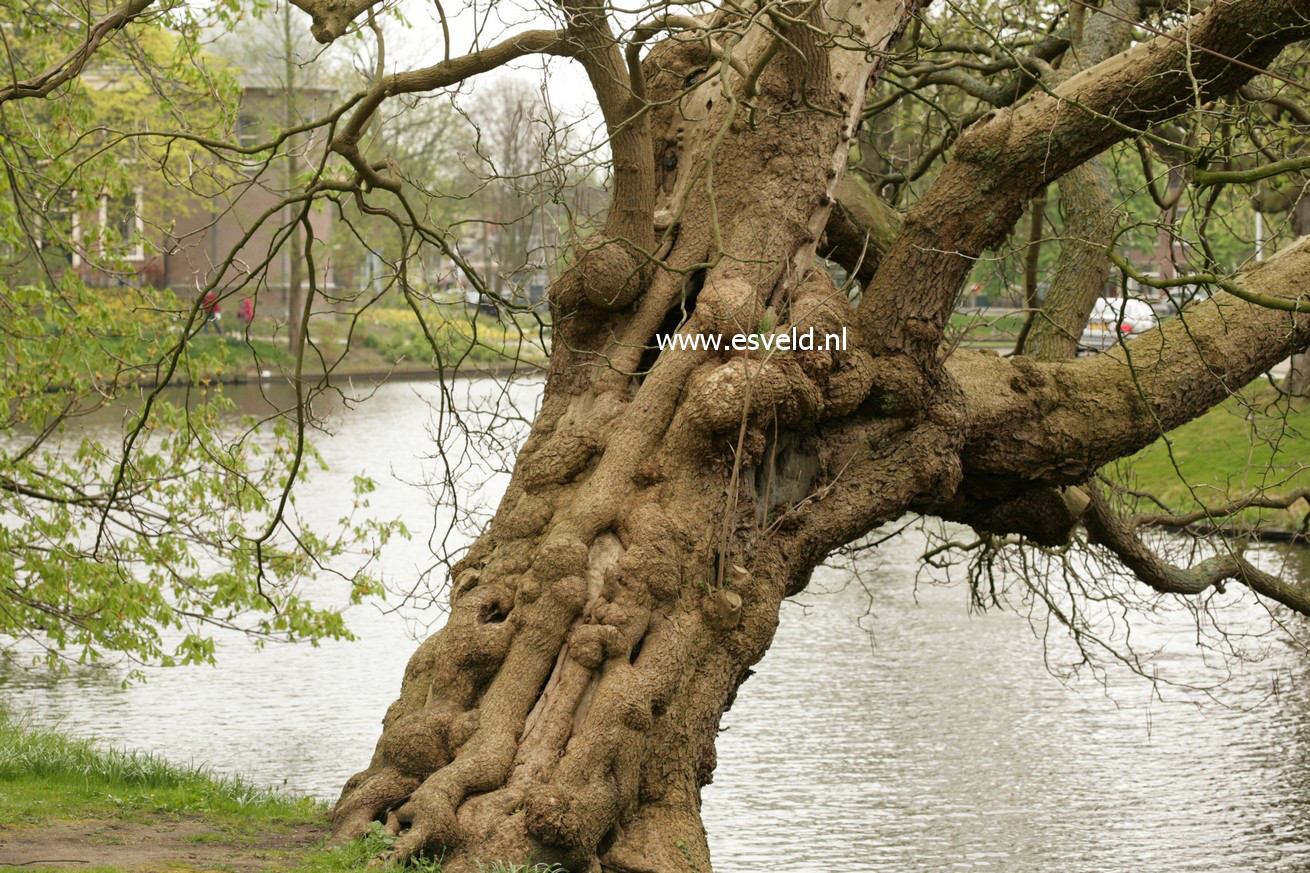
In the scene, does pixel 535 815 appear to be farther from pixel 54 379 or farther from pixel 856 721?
pixel 856 721

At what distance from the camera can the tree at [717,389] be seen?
5879 millimetres

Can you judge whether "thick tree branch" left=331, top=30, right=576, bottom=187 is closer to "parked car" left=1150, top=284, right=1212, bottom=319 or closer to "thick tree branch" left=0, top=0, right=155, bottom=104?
"thick tree branch" left=0, top=0, right=155, bottom=104

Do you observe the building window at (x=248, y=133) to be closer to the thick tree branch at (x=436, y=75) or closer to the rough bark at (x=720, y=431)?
the thick tree branch at (x=436, y=75)

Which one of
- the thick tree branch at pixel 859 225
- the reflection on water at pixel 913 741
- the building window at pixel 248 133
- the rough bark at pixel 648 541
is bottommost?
the reflection on water at pixel 913 741

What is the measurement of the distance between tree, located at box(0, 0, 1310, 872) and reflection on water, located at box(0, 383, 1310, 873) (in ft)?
7.16

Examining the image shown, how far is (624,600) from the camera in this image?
6.11 m

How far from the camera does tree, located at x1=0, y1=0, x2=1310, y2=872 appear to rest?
231 inches

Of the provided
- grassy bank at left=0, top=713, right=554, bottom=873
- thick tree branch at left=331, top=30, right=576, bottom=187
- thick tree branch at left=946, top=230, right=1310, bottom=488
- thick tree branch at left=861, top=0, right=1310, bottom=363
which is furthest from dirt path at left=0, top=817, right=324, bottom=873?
thick tree branch at left=946, top=230, right=1310, bottom=488

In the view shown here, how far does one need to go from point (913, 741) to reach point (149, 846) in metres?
7.22

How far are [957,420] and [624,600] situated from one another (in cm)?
223

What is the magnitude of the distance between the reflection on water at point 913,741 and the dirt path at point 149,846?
3434mm

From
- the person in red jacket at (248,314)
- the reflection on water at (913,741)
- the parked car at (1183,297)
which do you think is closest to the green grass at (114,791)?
the reflection on water at (913,741)

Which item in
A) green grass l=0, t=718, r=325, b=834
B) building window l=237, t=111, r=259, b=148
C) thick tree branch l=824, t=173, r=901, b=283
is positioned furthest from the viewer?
building window l=237, t=111, r=259, b=148

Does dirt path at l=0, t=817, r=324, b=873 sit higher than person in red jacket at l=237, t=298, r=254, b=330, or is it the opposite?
person in red jacket at l=237, t=298, r=254, b=330
